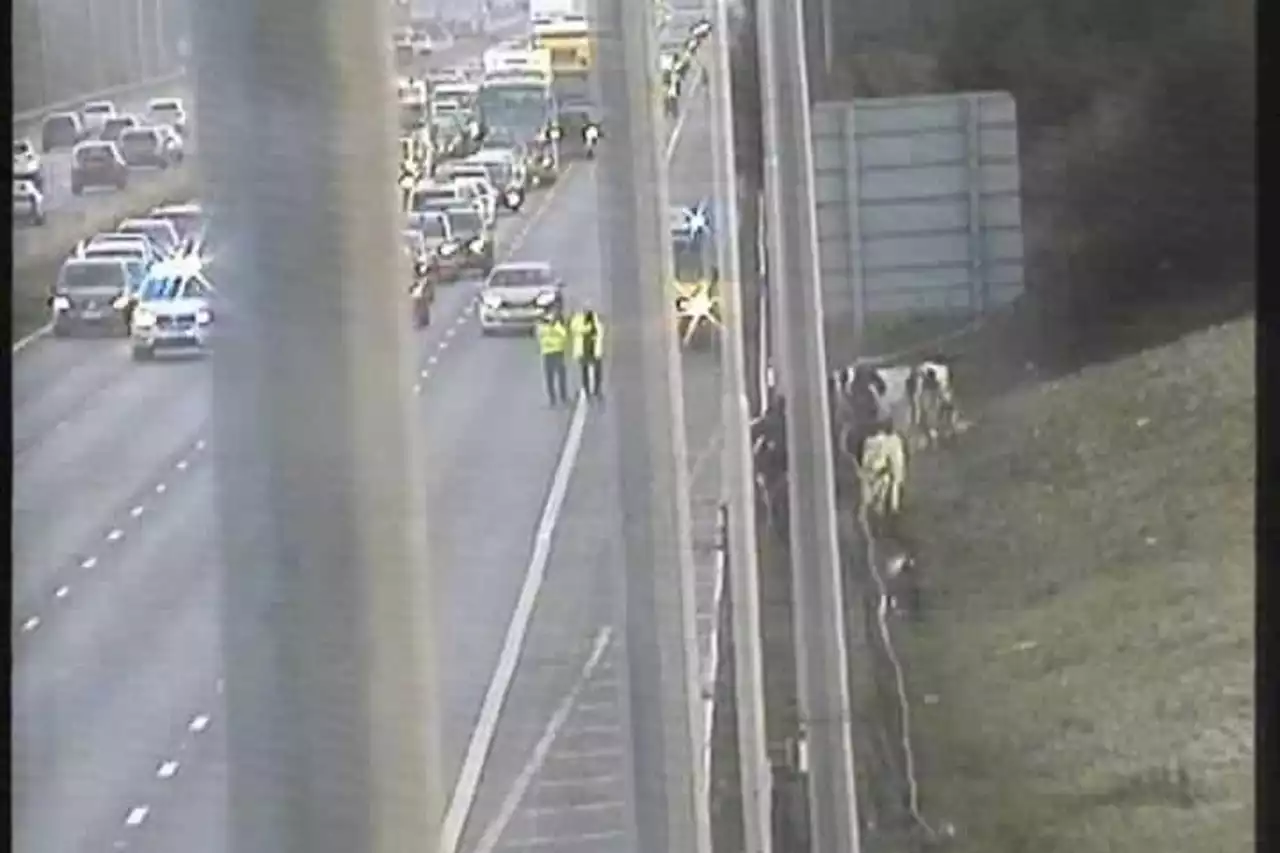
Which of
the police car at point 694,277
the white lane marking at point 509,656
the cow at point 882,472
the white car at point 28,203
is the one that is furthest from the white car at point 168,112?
the police car at point 694,277

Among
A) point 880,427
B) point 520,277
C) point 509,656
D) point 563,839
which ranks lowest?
point 563,839

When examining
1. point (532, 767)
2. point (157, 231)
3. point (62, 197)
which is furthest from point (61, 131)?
point (532, 767)

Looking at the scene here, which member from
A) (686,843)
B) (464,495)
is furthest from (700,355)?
(464,495)

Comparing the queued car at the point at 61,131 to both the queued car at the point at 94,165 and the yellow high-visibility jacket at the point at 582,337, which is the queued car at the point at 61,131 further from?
the yellow high-visibility jacket at the point at 582,337

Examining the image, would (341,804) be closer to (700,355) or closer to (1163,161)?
(1163,161)

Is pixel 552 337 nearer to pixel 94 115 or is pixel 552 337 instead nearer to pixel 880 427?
pixel 880 427

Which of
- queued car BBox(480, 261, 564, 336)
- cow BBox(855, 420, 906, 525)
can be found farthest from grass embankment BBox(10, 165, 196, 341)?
cow BBox(855, 420, 906, 525)

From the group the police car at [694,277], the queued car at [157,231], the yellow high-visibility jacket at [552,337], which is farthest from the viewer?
the police car at [694,277]
